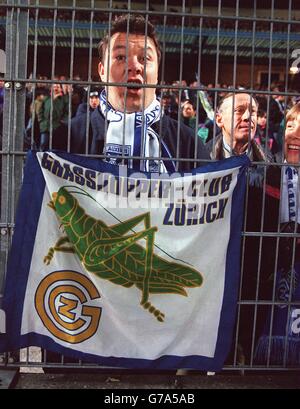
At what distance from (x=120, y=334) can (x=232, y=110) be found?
5.02 feet

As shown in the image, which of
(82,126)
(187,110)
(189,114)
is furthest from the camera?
(189,114)

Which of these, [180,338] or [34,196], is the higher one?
[34,196]

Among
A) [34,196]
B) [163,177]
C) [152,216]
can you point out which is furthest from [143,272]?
[34,196]

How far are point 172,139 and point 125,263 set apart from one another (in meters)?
0.85

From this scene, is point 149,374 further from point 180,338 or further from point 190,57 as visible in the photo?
point 190,57

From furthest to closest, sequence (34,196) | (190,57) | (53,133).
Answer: (190,57) → (53,133) → (34,196)

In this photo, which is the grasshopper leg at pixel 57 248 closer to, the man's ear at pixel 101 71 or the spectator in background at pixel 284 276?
the man's ear at pixel 101 71

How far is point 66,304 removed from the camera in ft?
10.6

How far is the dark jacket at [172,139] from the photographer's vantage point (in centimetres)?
333

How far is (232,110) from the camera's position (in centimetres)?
329

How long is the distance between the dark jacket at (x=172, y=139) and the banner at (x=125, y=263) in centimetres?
15

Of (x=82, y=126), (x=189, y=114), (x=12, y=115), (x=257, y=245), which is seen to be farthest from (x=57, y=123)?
(x=257, y=245)

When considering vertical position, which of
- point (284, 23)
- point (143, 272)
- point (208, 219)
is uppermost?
point (284, 23)

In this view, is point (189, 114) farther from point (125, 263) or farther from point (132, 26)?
point (125, 263)
